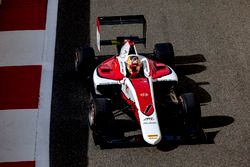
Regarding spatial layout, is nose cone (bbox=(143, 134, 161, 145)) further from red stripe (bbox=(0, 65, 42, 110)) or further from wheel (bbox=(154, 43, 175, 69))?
red stripe (bbox=(0, 65, 42, 110))

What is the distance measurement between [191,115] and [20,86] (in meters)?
3.25

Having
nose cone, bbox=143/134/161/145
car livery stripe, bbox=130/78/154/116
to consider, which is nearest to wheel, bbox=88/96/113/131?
car livery stripe, bbox=130/78/154/116

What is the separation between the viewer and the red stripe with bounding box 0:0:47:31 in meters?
11.9

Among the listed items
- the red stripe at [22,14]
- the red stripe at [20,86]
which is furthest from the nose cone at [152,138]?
the red stripe at [22,14]

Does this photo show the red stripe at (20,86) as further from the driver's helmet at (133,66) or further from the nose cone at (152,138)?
the nose cone at (152,138)

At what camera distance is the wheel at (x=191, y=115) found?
8.88 metres

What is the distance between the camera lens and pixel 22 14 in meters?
12.2

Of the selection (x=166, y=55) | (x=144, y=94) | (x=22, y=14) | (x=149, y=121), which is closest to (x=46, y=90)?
(x=144, y=94)

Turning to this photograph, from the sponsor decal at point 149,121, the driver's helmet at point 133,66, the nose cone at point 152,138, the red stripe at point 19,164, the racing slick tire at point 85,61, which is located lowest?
the red stripe at point 19,164

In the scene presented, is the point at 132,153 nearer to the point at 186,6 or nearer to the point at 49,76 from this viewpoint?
the point at 49,76

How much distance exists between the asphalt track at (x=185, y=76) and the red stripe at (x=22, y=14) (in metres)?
0.42

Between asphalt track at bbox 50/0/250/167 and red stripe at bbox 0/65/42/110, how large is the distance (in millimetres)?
362

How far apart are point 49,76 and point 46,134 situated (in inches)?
64.5

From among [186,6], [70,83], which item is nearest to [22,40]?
[70,83]
